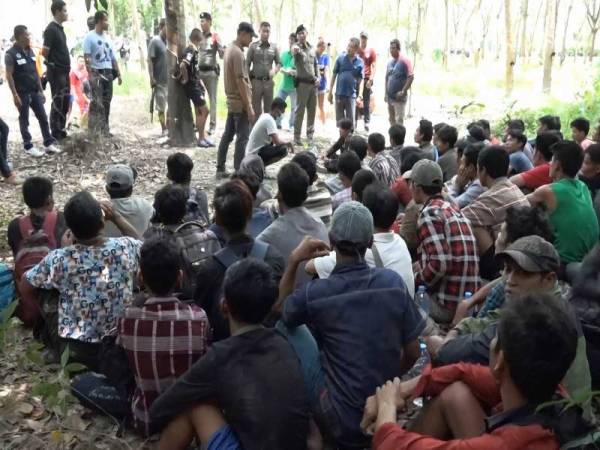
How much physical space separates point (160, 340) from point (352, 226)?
105cm

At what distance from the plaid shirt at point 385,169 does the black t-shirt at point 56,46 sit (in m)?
5.38

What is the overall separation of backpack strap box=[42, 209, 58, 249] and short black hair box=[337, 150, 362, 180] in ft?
7.99

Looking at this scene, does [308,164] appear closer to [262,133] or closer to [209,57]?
[262,133]

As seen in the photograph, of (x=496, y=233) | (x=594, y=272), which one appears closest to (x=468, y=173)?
(x=496, y=233)

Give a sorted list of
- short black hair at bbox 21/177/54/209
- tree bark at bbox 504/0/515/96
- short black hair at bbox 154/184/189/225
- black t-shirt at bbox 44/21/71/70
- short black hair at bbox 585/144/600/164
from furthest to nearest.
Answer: tree bark at bbox 504/0/515/96
black t-shirt at bbox 44/21/71/70
short black hair at bbox 585/144/600/164
short black hair at bbox 21/177/54/209
short black hair at bbox 154/184/189/225

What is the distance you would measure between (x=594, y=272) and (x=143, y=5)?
27473 millimetres

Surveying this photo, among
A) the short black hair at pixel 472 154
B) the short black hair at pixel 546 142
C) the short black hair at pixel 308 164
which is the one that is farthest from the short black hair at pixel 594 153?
the short black hair at pixel 308 164

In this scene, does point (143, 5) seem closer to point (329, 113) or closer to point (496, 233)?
point (329, 113)

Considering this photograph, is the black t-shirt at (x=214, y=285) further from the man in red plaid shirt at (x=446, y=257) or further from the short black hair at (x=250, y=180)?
the short black hair at (x=250, y=180)

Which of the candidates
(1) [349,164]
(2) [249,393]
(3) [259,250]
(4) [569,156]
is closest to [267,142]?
(1) [349,164]

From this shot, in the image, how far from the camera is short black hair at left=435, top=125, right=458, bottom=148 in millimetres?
6512

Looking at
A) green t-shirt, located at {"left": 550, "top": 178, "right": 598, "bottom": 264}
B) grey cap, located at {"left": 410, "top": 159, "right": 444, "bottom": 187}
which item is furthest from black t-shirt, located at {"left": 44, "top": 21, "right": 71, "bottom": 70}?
green t-shirt, located at {"left": 550, "top": 178, "right": 598, "bottom": 264}

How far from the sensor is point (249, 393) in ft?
7.49

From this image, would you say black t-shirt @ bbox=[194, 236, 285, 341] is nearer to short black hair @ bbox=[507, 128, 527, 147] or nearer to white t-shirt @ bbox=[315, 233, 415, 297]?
white t-shirt @ bbox=[315, 233, 415, 297]
